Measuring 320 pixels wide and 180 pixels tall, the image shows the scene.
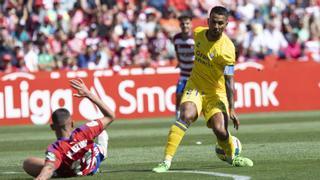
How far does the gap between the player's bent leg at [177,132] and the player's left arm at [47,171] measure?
4.84 ft

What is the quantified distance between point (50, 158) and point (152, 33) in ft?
59.8

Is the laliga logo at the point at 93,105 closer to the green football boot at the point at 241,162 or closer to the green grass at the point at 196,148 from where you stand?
the green grass at the point at 196,148

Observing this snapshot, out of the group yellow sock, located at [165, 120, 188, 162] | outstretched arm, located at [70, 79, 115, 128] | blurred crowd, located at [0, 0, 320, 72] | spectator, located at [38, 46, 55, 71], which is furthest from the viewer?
blurred crowd, located at [0, 0, 320, 72]

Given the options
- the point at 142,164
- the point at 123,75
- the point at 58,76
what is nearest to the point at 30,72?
the point at 58,76

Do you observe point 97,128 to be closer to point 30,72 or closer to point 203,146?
point 203,146

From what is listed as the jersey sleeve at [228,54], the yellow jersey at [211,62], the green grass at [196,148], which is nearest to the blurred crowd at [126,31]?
the green grass at [196,148]

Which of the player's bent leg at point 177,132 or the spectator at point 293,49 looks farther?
the spectator at point 293,49

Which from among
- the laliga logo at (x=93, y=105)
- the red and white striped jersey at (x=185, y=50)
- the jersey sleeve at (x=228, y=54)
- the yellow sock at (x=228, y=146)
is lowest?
the laliga logo at (x=93, y=105)

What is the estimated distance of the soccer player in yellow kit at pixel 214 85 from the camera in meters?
11.9

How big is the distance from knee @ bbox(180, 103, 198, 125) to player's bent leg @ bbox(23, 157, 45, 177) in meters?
1.92

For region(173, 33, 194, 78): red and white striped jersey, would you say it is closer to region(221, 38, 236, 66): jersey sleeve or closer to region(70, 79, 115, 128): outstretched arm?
region(221, 38, 236, 66): jersey sleeve

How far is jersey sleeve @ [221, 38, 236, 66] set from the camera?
11.9 metres

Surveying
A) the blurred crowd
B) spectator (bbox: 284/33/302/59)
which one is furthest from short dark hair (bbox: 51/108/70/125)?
spectator (bbox: 284/33/302/59)

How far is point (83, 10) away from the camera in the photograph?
2981cm
